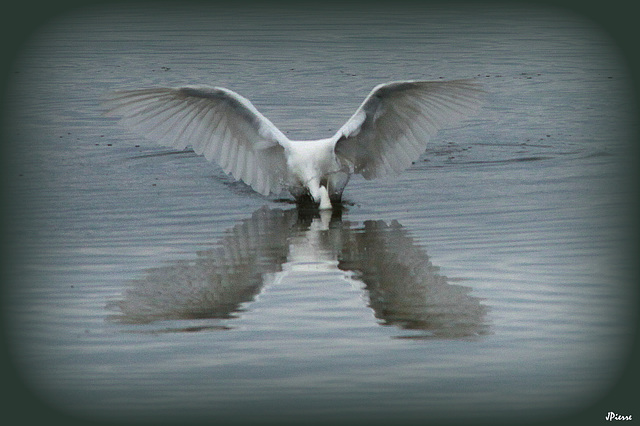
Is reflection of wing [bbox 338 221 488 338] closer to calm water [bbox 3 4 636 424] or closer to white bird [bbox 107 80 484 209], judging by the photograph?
calm water [bbox 3 4 636 424]

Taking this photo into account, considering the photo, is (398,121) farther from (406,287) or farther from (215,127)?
(406,287)

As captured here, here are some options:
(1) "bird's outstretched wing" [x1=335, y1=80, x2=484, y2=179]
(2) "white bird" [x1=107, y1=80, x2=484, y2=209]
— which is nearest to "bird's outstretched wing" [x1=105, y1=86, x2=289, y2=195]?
(2) "white bird" [x1=107, y1=80, x2=484, y2=209]

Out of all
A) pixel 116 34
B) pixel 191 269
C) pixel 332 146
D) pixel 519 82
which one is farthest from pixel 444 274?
pixel 116 34

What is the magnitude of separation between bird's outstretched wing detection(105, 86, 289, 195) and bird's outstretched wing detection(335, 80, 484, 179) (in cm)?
70

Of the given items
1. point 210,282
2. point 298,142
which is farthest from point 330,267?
point 298,142

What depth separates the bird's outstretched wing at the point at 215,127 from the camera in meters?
11.0

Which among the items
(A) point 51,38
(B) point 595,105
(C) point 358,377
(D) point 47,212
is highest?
(A) point 51,38

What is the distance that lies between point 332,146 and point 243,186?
1612 mm

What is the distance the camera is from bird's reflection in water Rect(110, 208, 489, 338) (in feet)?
25.4

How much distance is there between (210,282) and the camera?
8523 millimetres

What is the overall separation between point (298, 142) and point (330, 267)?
2560mm

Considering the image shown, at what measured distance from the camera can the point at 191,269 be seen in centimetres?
883

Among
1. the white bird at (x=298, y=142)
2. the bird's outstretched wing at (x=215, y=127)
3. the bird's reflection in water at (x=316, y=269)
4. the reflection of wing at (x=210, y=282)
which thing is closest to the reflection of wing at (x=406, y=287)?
the bird's reflection in water at (x=316, y=269)

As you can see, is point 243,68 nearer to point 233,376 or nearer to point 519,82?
point 519,82
